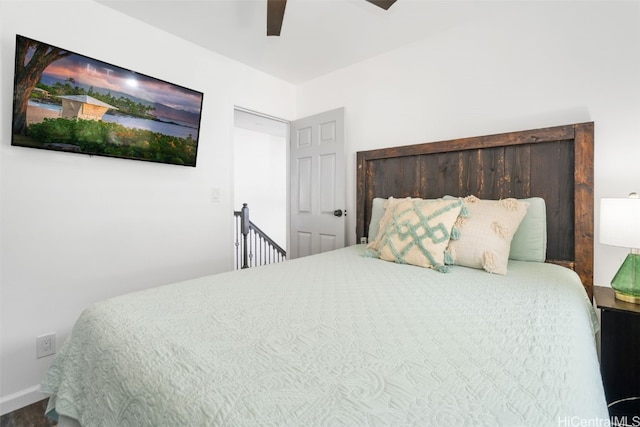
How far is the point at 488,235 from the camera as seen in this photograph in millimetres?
1675

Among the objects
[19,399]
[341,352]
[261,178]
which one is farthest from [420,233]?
[261,178]

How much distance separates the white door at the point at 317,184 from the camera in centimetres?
293

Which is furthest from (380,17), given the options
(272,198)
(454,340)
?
(272,198)

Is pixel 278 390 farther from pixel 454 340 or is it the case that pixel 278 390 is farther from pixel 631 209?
pixel 631 209

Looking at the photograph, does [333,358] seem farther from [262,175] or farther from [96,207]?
[262,175]

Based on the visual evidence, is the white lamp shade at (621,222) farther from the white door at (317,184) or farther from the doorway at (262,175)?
the doorway at (262,175)

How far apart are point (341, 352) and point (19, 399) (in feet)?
7.29

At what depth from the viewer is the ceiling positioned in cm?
208

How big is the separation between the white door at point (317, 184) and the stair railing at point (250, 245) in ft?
2.51

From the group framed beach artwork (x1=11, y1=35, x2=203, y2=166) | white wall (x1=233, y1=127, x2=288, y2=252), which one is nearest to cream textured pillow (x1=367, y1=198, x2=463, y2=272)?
framed beach artwork (x1=11, y1=35, x2=203, y2=166)

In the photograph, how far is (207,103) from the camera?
2660 millimetres

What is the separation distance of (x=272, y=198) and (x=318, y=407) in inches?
220

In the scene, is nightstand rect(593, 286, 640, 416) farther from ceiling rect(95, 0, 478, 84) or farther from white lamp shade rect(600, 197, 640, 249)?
ceiling rect(95, 0, 478, 84)

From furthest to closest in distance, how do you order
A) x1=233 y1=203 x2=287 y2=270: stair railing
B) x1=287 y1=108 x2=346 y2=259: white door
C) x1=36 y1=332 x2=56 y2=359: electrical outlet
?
x1=233 y1=203 x2=287 y2=270: stair railing, x1=287 y1=108 x2=346 y2=259: white door, x1=36 y1=332 x2=56 y2=359: electrical outlet
